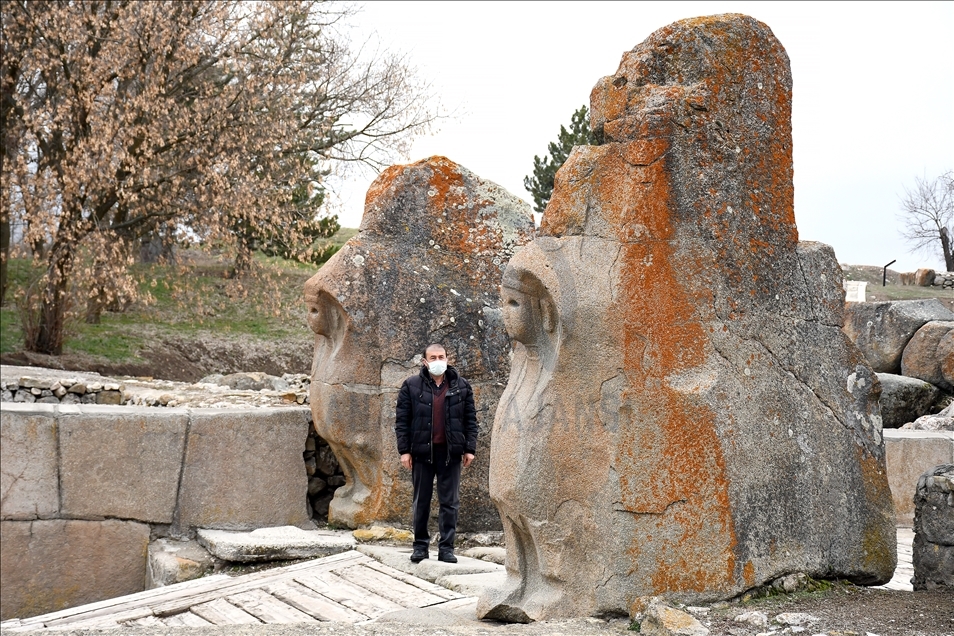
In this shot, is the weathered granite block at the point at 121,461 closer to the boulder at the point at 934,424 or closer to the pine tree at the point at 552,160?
the boulder at the point at 934,424

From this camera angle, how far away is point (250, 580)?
6328 mm

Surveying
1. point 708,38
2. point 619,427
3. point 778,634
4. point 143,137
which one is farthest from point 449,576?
point 143,137

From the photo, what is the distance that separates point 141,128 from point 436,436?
11.9m

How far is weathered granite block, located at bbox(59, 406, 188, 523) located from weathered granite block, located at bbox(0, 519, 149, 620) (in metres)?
0.13

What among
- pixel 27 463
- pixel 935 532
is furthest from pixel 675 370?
pixel 27 463

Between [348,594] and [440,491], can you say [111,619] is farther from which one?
[440,491]

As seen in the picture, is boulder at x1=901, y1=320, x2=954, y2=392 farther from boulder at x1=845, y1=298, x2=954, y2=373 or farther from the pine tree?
the pine tree

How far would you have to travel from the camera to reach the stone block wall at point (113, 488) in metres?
7.18

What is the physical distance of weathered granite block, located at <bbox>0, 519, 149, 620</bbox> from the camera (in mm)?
7160

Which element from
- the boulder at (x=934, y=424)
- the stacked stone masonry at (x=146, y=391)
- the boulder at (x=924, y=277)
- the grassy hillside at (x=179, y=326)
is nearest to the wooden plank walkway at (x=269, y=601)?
the stacked stone masonry at (x=146, y=391)

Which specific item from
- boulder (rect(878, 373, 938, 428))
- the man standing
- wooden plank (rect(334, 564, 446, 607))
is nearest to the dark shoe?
the man standing

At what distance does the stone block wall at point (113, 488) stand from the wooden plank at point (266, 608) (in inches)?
73.3

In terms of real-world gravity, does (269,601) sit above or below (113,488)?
below

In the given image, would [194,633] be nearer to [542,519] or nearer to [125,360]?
[542,519]
